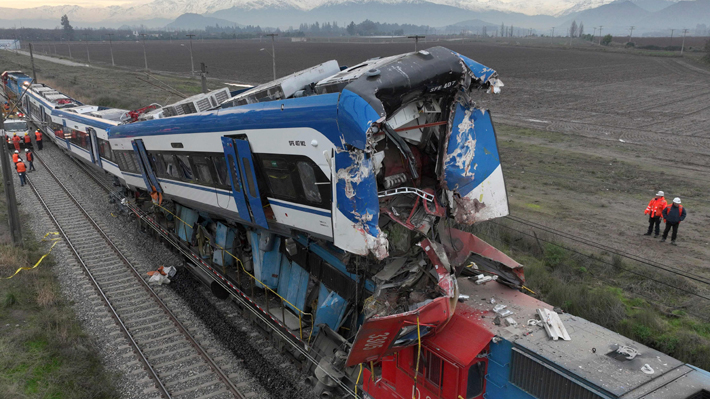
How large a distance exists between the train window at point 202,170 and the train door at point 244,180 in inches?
44.5

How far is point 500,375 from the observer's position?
641 cm

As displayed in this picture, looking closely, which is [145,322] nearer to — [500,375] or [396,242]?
[396,242]

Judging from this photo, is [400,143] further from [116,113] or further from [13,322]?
[116,113]

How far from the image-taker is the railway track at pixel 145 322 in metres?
9.71

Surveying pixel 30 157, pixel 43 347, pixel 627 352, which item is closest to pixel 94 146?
pixel 30 157

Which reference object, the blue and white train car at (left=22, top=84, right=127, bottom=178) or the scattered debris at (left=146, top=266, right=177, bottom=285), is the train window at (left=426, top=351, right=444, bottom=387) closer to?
the scattered debris at (left=146, top=266, right=177, bottom=285)

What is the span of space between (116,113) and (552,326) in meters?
20.0

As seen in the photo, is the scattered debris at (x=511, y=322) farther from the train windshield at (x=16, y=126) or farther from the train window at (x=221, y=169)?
the train windshield at (x=16, y=126)

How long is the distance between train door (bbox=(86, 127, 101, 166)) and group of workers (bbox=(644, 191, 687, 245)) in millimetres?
18808

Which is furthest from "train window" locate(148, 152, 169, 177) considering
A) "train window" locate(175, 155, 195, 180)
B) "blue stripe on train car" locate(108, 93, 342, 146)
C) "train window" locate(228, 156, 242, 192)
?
"train window" locate(228, 156, 242, 192)

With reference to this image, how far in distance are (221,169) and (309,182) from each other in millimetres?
2923

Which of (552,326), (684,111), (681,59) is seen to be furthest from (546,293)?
(681,59)

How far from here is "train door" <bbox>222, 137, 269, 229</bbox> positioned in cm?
912

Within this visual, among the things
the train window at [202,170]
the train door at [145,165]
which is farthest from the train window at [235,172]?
the train door at [145,165]
